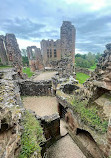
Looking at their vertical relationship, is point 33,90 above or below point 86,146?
above

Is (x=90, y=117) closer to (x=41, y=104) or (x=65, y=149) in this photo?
(x=65, y=149)

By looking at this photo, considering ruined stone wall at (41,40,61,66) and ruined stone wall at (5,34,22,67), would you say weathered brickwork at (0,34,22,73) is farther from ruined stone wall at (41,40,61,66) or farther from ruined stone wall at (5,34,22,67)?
ruined stone wall at (41,40,61,66)

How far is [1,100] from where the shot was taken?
12.7 ft

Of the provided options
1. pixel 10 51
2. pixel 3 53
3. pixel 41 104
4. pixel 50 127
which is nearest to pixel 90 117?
pixel 50 127

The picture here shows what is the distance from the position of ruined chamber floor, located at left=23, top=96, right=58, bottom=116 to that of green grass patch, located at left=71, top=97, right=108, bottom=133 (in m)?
3.62

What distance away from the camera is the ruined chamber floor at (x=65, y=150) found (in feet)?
14.4

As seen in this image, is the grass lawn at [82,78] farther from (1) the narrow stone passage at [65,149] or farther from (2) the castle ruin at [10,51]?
(2) the castle ruin at [10,51]

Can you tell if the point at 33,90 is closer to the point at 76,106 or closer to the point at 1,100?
the point at 1,100

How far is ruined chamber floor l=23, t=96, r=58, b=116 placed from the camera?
735 centimetres

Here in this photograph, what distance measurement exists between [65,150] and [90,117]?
2.83 m

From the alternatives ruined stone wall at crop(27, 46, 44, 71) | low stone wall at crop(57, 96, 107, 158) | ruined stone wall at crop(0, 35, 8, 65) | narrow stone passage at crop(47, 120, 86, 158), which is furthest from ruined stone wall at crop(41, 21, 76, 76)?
ruined stone wall at crop(0, 35, 8, 65)

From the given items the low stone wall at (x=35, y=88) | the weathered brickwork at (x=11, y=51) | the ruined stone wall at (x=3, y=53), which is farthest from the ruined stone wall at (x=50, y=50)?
the low stone wall at (x=35, y=88)

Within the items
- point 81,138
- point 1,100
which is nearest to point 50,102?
point 81,138

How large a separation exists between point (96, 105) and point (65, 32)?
19.2 metres
